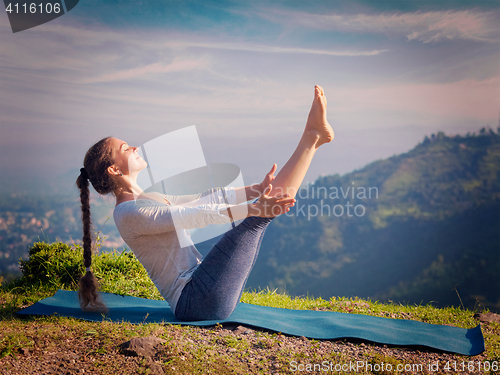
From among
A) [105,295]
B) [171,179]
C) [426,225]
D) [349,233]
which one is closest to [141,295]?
[105,295]

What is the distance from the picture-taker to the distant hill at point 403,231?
1731 cm

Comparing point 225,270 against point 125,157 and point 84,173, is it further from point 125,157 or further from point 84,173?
point 84,173

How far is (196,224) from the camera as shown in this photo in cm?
202

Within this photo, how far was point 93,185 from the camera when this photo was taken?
8.27 ft

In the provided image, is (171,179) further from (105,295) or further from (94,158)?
(105,295)

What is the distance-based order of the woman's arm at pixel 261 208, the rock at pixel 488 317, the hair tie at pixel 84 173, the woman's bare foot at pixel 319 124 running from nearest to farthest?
the woman's arm at pixel 261 208 < the hair tie at pixel 84 173 < the woman's bare foot at pixel 319 124 < the rock at pixel 488 317

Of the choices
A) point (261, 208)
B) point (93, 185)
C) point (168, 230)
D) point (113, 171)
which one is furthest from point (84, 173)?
point (261, 208)

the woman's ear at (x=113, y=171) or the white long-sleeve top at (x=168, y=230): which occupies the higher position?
the woman's ear at (x=113, y=171)

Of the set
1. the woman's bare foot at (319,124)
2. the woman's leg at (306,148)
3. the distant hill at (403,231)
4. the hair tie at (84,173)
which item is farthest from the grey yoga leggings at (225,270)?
Result: the distant hill at (403,231)

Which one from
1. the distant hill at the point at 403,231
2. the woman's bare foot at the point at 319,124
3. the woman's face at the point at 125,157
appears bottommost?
the distant hill at the point at 403,231

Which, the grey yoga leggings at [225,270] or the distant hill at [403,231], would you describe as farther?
the distant hill at [403,231]

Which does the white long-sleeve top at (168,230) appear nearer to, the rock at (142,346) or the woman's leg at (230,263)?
the woman's leg at (230,263)

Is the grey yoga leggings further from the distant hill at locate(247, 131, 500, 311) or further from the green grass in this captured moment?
the distant hill at locate(247, 131, 500, 311)

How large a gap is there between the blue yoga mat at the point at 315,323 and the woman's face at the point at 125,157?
3.71 ft
